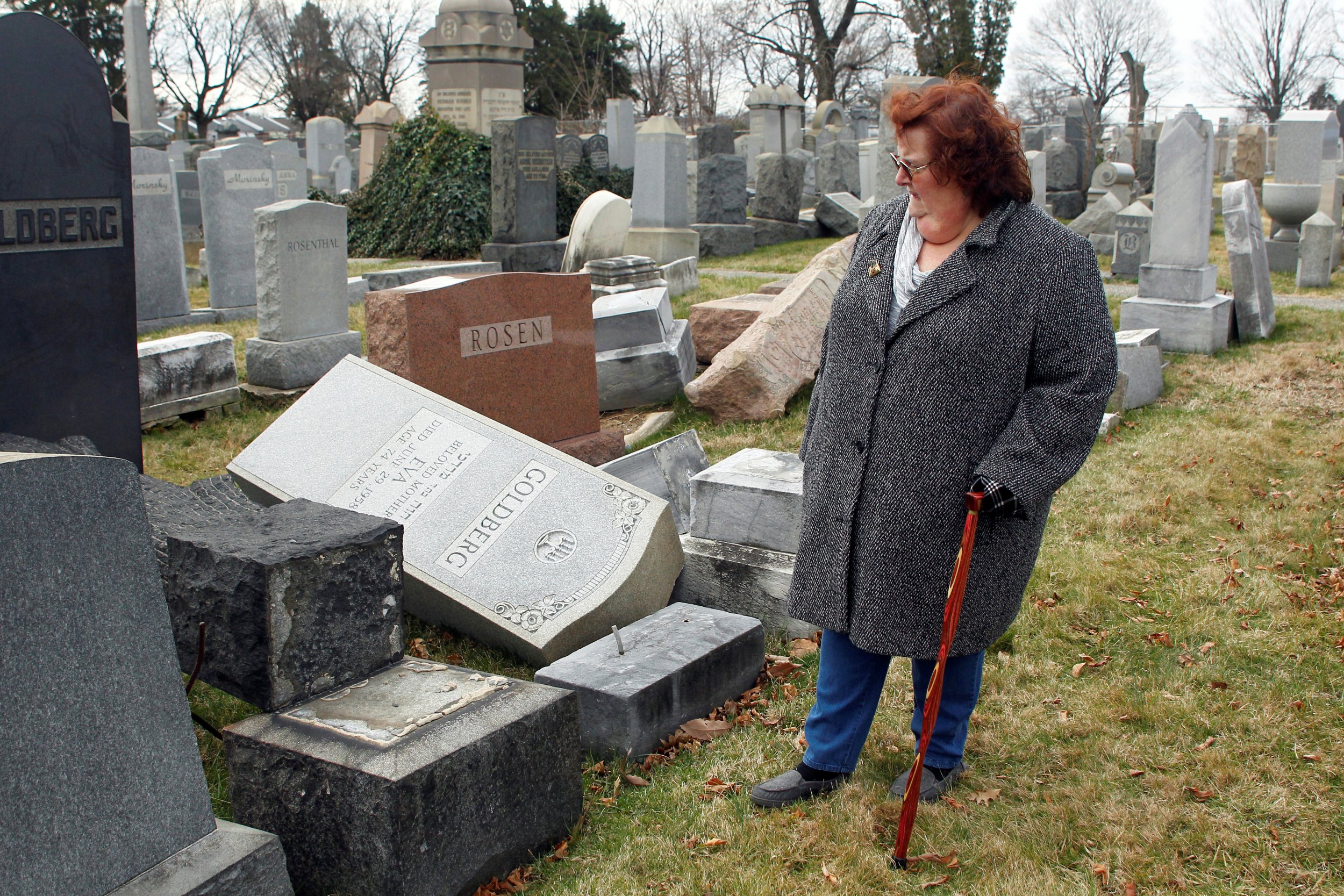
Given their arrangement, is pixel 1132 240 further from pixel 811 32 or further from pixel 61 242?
pixel 811 32

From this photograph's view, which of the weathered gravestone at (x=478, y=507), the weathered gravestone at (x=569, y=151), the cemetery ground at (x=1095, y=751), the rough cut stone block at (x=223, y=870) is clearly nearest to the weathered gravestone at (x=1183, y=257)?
the cemetery ground at (x=1095, y=751)

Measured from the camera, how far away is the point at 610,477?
3.92m

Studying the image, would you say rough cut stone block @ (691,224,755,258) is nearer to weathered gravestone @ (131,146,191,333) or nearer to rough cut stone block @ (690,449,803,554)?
weathered gravestone @ (131,146,191,333)

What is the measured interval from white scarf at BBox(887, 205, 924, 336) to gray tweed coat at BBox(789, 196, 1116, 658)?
0.06 feet

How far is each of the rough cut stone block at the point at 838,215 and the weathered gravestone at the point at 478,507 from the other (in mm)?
13517

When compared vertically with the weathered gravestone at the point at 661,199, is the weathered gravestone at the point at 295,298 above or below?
below

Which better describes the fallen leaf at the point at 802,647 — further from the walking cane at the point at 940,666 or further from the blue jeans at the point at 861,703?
the walking cane at the point at 940,666

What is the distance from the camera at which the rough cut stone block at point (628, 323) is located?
22.9ft

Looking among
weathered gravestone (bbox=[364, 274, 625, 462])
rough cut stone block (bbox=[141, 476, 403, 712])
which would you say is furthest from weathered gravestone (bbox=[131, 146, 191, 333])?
rough cut stone block (bbox=[141, 476, 403, 712])

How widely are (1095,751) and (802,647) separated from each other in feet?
3.39

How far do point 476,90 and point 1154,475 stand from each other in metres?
14.9

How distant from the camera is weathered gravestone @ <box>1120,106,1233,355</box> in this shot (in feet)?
26.5

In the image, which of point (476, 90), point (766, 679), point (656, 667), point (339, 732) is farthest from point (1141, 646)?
point (476, 90)

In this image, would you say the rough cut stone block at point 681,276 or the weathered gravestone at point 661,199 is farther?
the weathered gravestone at point 661,199
